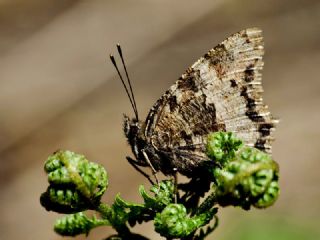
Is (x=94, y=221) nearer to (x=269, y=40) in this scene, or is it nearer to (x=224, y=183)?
(x=224, y=183)

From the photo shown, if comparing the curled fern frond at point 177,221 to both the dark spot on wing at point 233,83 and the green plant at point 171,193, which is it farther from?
the dark spot on wing at point 233,83

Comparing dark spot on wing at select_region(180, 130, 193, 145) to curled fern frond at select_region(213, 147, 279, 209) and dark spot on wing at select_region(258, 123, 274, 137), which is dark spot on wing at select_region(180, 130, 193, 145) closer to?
dark spot on wing at select_region(258, 123, 274, 137)

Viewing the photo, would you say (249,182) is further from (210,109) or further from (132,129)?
(132,129)

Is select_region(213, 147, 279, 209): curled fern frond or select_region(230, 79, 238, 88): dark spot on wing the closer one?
select_region(213, 147, 279, 209): curled fern frond

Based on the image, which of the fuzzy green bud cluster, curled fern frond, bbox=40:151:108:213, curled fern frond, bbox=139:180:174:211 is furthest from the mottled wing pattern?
the fuzzy green bud cluster

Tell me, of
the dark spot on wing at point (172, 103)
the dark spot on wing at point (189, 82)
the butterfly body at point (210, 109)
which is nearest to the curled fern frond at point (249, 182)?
the butterfly body at point (210, 109)
